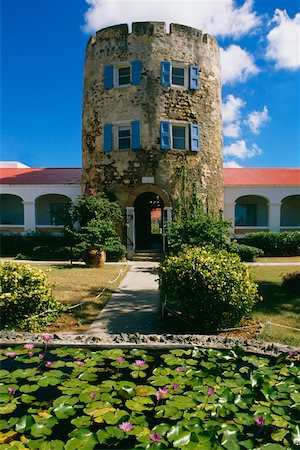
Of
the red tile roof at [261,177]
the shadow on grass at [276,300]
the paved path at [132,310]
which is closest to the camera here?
the paved path at [132,310]

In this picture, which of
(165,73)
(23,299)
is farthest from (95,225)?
(165,73)

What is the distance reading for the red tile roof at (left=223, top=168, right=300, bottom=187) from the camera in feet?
69.1

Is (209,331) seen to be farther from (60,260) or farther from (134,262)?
(60,260)

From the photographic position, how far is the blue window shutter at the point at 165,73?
54.5ft

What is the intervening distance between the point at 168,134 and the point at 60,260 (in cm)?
819

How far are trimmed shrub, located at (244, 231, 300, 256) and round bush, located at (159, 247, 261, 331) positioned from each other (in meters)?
12.9

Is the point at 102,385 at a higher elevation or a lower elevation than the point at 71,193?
lower

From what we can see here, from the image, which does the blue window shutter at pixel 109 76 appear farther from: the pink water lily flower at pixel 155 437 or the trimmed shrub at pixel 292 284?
the pink water lily flower at pixel 155 437

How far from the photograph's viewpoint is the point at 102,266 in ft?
45.2

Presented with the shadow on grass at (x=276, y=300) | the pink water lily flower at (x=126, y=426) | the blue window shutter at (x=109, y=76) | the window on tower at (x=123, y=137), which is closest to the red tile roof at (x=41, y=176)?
the window on tower at (x=123, y=137)

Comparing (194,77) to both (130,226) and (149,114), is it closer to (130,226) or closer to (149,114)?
(149,114)

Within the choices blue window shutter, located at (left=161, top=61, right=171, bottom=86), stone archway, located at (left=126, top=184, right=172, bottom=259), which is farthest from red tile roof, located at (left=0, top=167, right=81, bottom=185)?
blue window shutter, located at (left=161, top=61, right=171, bottom=86)

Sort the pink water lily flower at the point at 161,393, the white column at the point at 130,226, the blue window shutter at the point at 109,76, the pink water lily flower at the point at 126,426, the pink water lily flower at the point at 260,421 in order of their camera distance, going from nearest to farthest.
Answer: the pink water lily flower at the point at 126,426, the pink water lily flower at the point at 260,421, the pink water lily flower at the point at 161,393, the white column at the point at 130,226, the blue window shutter at the point at 109,76

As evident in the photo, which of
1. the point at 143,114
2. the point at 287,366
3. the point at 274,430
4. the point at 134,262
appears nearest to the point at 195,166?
the point at 143,114
